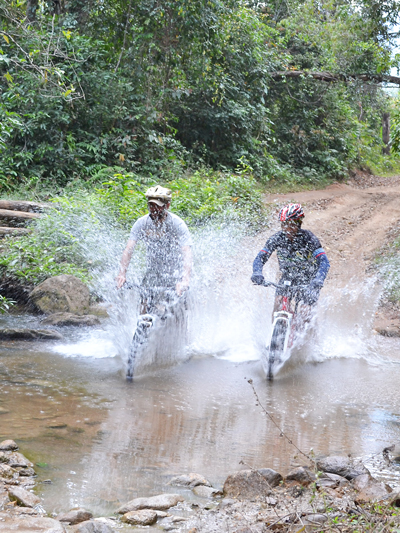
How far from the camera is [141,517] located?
3105mm

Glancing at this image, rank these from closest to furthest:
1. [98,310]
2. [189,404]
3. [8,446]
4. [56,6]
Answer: [8,446] → [189,404] → [98,310] → [56,6]

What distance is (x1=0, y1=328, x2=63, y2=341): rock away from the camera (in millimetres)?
7648

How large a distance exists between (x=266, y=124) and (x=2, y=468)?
21.4 m

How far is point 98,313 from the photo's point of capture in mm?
9445

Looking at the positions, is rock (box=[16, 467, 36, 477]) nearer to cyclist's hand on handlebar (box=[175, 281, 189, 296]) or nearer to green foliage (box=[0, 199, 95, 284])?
cyclist's hand on handlebar (box=[175, 281, 189, 296])

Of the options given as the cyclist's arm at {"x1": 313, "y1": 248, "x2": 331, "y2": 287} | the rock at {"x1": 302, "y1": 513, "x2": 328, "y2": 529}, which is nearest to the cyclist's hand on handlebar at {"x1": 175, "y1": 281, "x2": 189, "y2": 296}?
the cyclist's arm at {"x1": 313, "y1": 248, "x2": 331, "y2": 287}

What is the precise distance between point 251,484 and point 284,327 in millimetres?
3038

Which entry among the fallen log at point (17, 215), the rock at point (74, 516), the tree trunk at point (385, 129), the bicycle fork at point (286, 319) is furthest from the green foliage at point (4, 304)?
the tree trunk at point (385, 129)

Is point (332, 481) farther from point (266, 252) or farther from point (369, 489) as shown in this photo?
point (266, 252)

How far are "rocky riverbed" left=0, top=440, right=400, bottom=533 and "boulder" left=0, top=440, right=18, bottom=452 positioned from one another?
1.7 inches

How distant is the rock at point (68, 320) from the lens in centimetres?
867

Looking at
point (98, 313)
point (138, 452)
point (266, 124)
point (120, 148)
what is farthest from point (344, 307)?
point (266, 124)

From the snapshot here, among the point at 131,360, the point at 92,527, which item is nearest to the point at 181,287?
Answer: the point at 131,360

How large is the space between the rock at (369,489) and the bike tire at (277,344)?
289cm
